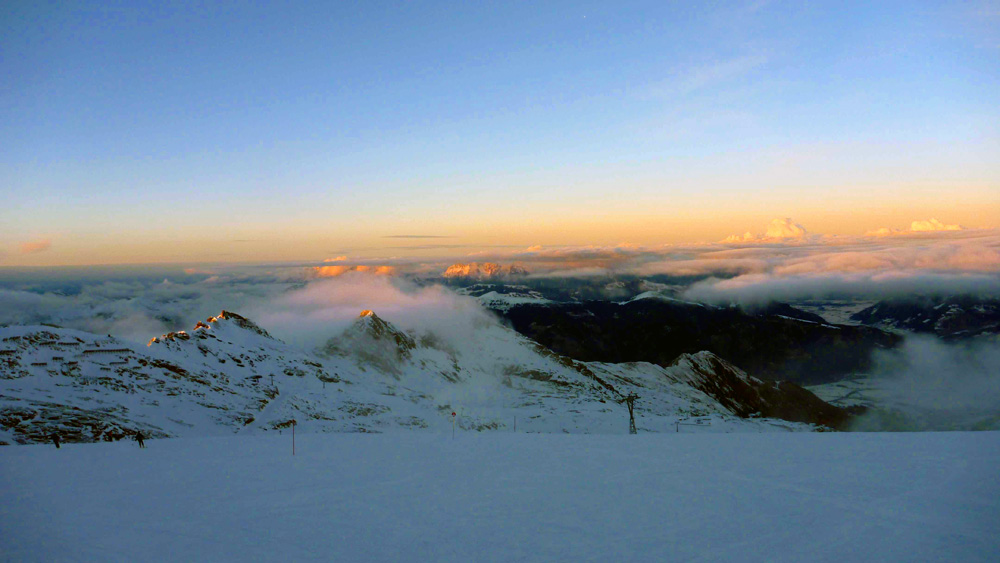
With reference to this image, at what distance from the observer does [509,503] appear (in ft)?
77.9

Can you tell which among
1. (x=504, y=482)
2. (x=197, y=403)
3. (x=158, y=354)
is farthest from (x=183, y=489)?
(x=158, y=354)

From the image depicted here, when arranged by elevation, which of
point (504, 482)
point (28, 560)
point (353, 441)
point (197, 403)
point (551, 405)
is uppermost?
point (28, 560)

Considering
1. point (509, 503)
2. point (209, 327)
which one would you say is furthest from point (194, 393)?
point (509, 503)

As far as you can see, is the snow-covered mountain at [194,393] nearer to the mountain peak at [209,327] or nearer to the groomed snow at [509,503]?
the mountain peak at [209,327]

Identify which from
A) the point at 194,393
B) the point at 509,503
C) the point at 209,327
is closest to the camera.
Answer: the point at 509,503

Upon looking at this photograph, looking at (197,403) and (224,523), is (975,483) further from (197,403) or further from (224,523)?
(197,403)

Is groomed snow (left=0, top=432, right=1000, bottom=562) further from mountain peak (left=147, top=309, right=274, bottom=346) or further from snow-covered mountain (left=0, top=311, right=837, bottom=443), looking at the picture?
mountain peak (left=147, top=309, right=274, bottom=346)

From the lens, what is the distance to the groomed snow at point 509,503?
60.9 ft

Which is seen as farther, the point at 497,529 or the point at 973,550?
the point at 497,529

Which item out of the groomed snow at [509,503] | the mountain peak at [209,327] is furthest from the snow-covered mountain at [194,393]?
the groomed snow at [509,503]

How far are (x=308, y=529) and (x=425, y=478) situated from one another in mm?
8556

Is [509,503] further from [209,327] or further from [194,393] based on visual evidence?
[209,327]

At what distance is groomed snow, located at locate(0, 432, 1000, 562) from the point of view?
18.6 m

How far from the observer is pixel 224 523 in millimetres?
21266
